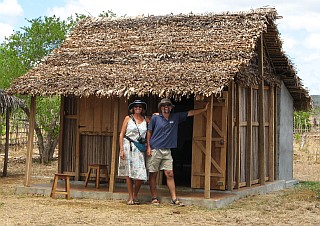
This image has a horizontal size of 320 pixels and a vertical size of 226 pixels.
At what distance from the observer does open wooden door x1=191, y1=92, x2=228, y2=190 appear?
12.0 m

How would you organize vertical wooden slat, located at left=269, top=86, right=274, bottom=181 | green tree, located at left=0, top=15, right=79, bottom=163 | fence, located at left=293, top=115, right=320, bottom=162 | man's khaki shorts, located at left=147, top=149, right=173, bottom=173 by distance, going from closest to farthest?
man's khaki shorts, located at left=147, top=149, right=173, bottom=173
vertical wooden slat, located at left=269, top=86, right=274, bottom=181
green tree, located at left=0, top=15, right=79, bottom=163
fence, located at left=293, top=115, right=320, bottom=162

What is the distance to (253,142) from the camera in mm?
13773

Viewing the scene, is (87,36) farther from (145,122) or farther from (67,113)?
(145,122)

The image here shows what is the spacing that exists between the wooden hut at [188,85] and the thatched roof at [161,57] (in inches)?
0.8

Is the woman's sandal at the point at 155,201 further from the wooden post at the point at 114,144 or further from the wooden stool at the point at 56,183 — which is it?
the wooden stool at the point at 56,183

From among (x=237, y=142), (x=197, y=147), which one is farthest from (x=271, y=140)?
(x=197, y=147)

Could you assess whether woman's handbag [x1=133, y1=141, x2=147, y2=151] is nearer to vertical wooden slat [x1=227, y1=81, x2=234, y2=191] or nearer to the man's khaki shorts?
the man's khaki shorts

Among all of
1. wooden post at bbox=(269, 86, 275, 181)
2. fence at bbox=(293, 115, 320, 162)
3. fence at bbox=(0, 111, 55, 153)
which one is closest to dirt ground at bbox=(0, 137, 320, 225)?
wooden post at bbox=(269, 86, 275, 181)

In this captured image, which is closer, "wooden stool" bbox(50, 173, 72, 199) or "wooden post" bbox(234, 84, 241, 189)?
"wooden stool" bbox(50, 173, 72, 199)

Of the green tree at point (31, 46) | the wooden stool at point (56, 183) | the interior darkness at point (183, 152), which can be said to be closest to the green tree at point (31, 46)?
the green tree at point (31, 46)

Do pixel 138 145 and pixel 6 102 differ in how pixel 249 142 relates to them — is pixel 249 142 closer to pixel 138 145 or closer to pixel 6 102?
pixel 138 145

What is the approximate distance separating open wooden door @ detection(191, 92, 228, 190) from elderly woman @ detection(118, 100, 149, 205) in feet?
3.75

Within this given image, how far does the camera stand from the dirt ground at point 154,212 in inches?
372

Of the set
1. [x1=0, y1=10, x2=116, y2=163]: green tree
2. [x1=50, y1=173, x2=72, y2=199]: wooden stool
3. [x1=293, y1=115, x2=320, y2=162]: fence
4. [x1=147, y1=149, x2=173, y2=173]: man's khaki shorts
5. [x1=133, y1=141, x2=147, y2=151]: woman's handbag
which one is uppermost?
[x1=0, y1=10, x2=116, y2=163]: green tree
